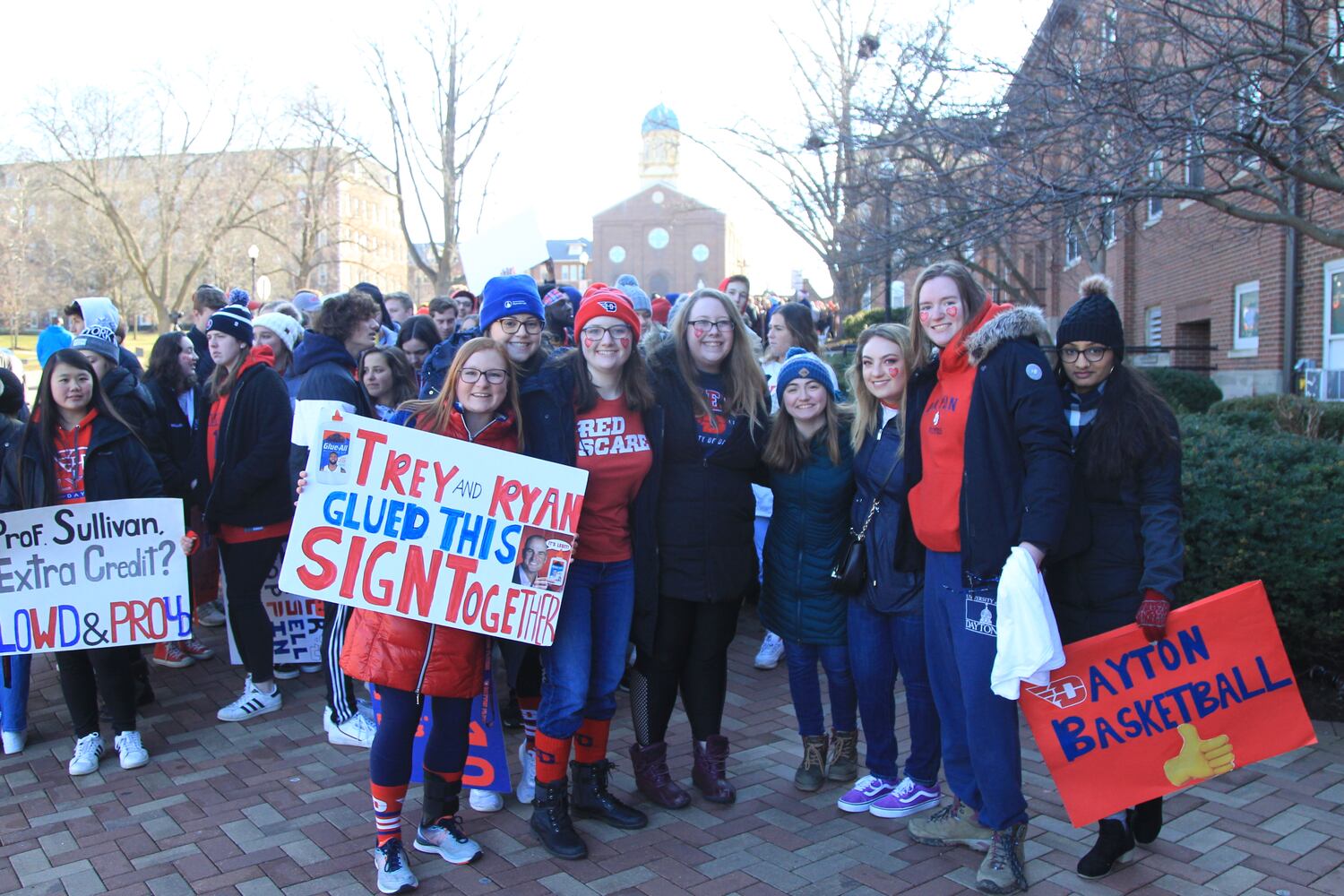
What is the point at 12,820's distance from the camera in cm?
410

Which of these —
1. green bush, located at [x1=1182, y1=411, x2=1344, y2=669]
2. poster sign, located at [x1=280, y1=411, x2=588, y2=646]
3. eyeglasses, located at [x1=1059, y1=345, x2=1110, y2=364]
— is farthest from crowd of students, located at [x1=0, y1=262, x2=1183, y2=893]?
green bush, located at [x1=1182, y1=411, x2=1344, y2=669]

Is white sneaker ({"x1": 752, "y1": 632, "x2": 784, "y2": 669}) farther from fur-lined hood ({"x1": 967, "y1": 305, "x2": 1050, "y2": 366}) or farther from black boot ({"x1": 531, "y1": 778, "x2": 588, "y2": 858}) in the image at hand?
fur-lined hood ({"x1": 967, "y1": 305, "x2": 1050, "y2": 366})

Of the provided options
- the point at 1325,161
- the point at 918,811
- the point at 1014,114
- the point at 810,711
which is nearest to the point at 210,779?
the point at 810,711

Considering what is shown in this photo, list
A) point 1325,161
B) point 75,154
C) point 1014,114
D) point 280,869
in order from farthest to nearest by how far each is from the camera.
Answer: point 75,154
point 1014,114
point 1325,161
point 280,869

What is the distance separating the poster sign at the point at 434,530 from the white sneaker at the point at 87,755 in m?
2.00

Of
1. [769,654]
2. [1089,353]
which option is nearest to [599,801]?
[769,654]

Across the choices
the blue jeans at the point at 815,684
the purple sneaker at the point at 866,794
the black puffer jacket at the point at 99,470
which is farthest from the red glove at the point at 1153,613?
the black puffer jacket at the point at 99,470

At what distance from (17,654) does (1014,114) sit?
6910 millimetres

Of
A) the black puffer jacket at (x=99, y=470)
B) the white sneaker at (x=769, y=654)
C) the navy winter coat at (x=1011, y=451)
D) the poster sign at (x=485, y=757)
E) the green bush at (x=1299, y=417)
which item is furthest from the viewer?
the green bush at (x=1299, y=417)

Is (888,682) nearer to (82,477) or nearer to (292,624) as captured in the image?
(292,624)

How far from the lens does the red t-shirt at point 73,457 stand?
479 cm

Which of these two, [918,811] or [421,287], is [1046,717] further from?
[421,287]

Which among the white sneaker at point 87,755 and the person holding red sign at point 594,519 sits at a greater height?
the person holding red sign at point 594,519

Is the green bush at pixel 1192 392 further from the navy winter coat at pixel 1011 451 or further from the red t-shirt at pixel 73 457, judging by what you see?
the red t-shirt at pixel 73 457
